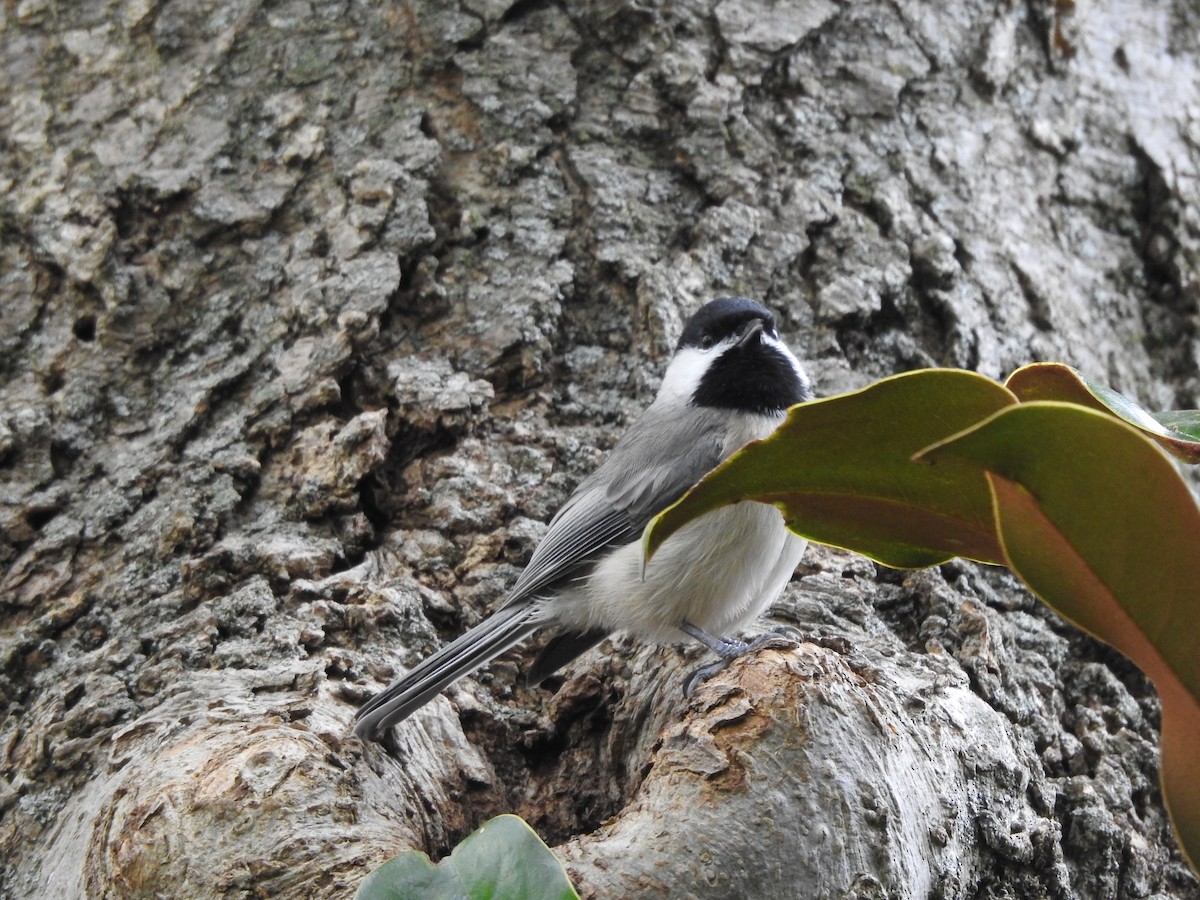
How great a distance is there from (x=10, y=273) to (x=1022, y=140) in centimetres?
228

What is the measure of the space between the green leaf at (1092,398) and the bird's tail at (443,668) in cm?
93

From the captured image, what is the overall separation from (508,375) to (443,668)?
2.31 ft

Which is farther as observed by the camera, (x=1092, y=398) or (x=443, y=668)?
(x=443, y=668)

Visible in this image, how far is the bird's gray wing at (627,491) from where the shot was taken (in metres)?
1.92

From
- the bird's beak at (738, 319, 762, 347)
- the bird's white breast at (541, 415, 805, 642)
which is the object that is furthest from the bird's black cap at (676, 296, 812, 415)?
the bird's white breast at (541, 415, 805, 642)

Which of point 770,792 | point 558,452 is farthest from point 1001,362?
point 770,792

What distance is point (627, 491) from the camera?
2008mm

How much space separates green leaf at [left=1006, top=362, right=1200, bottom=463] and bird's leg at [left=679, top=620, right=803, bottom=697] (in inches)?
20.7

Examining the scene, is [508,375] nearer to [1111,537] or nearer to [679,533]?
[679,533]

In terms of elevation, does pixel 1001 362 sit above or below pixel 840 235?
below

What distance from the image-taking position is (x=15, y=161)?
7.85 feet

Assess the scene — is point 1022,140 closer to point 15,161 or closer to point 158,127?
point 158,127

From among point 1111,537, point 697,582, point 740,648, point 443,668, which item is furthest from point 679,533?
point 1111,537

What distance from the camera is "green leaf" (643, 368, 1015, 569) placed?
0.99 m
